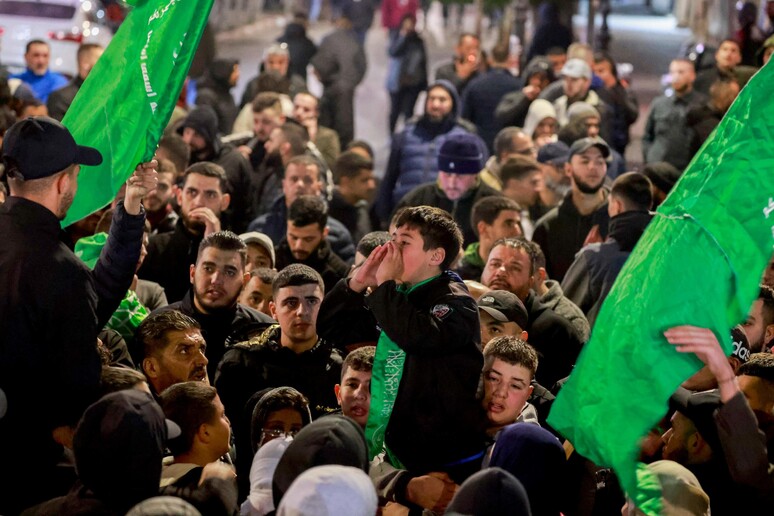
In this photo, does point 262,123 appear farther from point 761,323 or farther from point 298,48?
point 761,323

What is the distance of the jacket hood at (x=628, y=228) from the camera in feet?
29.0

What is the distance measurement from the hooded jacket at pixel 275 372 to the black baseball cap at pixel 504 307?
2.73 feet

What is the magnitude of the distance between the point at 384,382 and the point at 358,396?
23.2 inches

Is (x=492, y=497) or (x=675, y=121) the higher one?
(x=492, y=497)

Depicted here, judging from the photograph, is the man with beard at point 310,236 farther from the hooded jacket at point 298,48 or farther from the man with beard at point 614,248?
the hooded jacket at point 298,48

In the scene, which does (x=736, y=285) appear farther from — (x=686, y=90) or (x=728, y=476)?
(x=686, y=90)

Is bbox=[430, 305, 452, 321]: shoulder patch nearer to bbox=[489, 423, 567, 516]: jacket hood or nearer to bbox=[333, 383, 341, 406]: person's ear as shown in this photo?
bbox=[489, 423, 567, 516]: jacket hood

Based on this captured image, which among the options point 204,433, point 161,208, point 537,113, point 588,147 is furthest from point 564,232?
point 204,433

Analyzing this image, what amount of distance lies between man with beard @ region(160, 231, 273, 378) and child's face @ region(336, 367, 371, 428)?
139cm

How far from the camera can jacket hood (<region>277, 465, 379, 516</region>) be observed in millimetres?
4250

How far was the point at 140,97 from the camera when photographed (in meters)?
6.15

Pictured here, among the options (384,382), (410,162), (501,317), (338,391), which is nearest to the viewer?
(384,382)

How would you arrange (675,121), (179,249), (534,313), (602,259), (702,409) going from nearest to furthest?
(702,409) → (534,313) → (602,259) → (179,249) → (675,121)

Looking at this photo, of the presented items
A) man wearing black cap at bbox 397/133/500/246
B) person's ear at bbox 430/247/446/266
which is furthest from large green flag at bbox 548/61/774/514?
man wearing black cap at bbox 397/133/500/246
